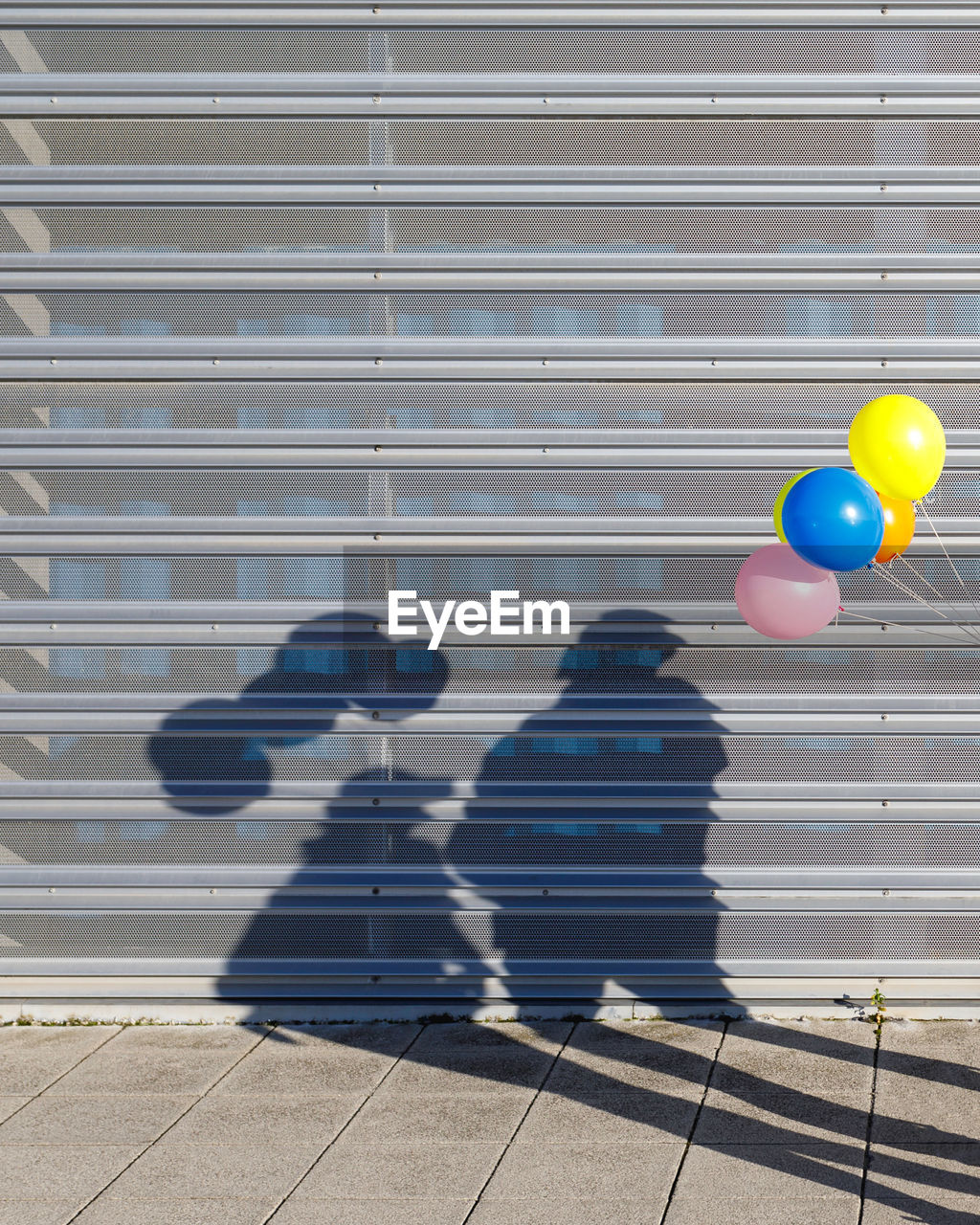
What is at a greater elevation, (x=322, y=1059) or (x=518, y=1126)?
(x=518, y=1126)

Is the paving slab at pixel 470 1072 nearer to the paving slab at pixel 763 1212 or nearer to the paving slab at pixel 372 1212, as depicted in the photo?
the paving slab at pixel 372 1212

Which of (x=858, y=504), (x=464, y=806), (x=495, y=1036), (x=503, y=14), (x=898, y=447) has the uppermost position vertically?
(x=503, y=14)

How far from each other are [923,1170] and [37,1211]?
3468 mm

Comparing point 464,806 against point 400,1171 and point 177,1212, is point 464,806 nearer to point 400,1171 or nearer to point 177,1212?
point 400,1171

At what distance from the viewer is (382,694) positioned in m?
6.66

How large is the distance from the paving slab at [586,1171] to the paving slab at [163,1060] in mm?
1727

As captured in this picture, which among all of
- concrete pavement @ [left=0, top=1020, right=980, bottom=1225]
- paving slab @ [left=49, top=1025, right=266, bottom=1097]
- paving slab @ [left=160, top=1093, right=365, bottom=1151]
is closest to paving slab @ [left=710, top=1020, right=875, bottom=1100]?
concrete pavement @ [left=0, top=1020, right=980, bottom=1225]

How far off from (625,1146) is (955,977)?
2482 millimetres

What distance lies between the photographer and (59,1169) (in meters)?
4.96

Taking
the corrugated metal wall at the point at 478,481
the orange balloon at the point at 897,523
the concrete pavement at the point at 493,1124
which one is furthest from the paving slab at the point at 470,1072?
the orange balloon at the point at 897,523

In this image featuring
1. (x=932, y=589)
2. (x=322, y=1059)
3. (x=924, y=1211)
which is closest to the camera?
(x=924, y=1211)

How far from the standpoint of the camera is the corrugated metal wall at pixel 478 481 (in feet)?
21.4

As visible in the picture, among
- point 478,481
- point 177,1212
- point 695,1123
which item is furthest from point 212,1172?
point 478,481

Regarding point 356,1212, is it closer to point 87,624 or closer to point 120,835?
point 120,835
